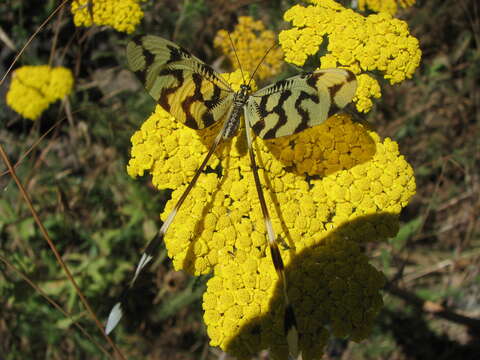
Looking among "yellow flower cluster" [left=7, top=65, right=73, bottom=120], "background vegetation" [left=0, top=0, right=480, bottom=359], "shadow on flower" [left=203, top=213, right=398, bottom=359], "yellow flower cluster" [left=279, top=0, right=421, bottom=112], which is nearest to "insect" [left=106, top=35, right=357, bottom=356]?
"shadow on flower" [left=203, top=213, right=398, bottom=359]

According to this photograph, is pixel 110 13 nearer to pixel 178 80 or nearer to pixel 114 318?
pixel 178 80

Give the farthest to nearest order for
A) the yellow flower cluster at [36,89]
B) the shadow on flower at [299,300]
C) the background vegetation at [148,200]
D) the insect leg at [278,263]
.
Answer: the background vegetation at [148,200]
the yellow flower cluster at [36,89]
the shadow on flower at [299,300]
the insect leg at [278,263]

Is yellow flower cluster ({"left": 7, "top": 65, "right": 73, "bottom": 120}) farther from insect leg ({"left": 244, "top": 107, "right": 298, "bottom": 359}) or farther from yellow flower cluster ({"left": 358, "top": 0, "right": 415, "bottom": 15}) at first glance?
yellow flower cluster ({"left": 358, "top": 0, "right": 415, "bottom": 15})

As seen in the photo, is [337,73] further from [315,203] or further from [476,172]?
[476,172]

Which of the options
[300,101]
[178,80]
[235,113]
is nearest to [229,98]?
[235,113]

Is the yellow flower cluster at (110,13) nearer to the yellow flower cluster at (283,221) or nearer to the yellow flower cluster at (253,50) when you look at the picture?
the yellow flower cluster at (253,50)

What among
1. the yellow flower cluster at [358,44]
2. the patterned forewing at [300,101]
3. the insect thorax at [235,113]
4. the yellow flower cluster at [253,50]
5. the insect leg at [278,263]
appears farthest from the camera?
the yellow flower cluster at [253,50]

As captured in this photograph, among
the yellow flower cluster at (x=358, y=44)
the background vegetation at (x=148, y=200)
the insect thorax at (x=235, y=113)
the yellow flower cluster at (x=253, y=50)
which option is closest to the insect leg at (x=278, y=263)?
the insect thorax at (x=235, y=113)

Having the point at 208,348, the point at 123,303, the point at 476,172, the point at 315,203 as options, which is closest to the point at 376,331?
the point at 208,348
